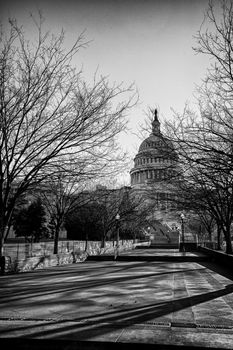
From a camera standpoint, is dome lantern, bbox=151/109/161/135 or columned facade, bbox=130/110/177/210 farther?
columned facade, bbox=130/110/177/210

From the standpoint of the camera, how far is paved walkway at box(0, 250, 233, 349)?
5.10m

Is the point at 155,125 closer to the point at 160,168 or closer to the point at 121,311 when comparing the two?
the point at 160,168

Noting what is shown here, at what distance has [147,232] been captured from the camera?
72750mm

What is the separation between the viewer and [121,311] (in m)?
6.76

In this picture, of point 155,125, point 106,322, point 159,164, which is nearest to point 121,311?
point 106,322

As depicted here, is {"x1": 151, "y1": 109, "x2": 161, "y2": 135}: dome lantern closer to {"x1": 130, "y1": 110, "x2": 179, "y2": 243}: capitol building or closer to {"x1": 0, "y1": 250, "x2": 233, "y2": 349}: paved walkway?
{"x1": 130, "y1": 110, "x2": 179, "y2": 243}: capitol building

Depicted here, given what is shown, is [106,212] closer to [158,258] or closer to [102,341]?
[158,258]

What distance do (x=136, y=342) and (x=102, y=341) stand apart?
0.52 m

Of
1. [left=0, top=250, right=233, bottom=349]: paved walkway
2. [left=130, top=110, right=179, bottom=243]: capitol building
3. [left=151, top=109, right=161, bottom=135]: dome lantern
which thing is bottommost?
[left=0, top=250, right=233, bottom=349]: paved walkway

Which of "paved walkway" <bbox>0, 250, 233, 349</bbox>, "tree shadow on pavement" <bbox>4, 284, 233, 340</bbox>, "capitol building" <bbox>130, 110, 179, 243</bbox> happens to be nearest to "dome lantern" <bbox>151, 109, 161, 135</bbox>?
"capitol building" <bbox>130, 110, 179, 243</bbox>

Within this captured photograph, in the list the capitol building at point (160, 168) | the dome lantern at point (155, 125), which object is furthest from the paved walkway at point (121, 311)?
the dome lantern at point (155, 125)

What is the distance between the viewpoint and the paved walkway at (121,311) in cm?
510

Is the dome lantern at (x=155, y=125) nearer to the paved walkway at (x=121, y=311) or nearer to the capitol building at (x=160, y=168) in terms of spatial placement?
the capitol building at (x=160, y=168)

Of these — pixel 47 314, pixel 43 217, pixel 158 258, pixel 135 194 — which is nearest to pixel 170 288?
pixel 47 314
